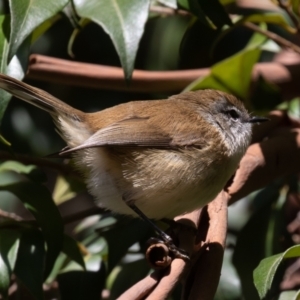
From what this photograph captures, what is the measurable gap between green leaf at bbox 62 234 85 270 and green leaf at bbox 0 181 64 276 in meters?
0.11

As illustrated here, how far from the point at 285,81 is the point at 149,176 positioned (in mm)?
1248

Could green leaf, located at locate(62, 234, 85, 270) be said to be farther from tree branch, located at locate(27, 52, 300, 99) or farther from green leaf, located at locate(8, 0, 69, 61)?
green leaf, located at locate(8, 0, 69, 61)

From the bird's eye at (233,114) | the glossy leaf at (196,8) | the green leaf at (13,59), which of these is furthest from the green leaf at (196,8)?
the bird's eye at (233,114)

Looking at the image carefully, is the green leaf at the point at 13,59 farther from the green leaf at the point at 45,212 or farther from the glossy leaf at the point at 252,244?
the glossy leaf at the point at 252,244

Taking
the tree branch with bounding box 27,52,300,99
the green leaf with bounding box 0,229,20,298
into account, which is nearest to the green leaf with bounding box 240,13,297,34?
the tree branch with bounding box 27,52,300,99

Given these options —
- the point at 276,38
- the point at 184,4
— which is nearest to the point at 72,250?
the point at 184,4

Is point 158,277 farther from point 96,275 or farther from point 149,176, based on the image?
point 96,275

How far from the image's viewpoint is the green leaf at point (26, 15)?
6.64ft

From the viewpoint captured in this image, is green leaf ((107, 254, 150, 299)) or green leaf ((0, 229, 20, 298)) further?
green leaf ((107, 254, 150, 299))

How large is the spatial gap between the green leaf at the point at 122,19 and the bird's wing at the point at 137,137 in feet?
1.01

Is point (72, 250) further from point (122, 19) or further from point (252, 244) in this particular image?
point (122, 19)

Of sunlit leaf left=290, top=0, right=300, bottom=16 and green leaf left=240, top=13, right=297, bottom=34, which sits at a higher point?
sunlit leaf left=290, top=0, right=300, bottom=16

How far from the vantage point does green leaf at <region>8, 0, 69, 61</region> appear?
2.03 m

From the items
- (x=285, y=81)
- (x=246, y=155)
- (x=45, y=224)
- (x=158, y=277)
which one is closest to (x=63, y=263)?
(x=45, y=224)
